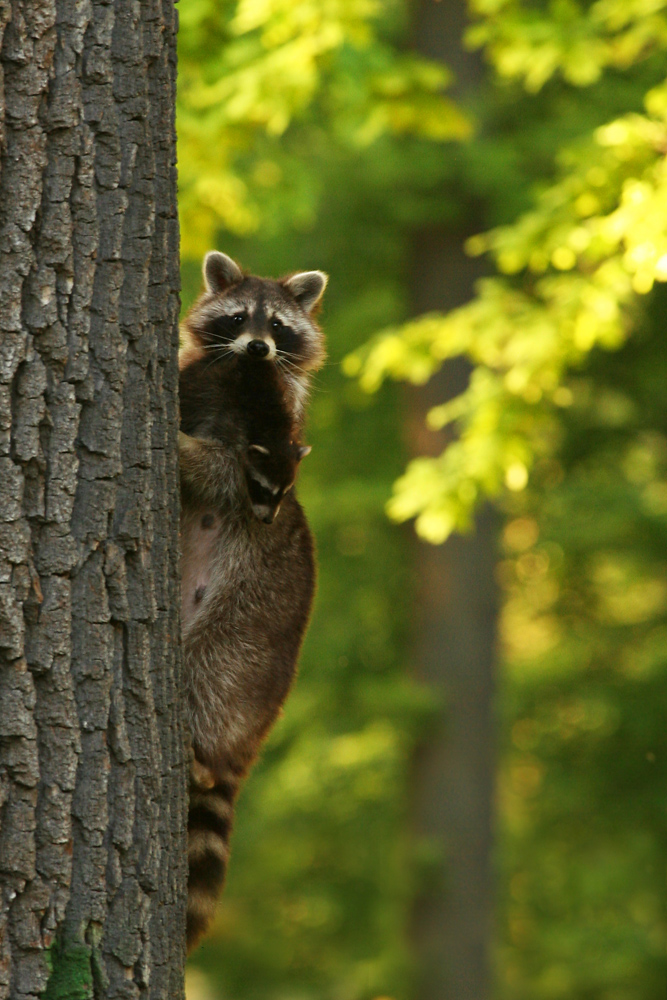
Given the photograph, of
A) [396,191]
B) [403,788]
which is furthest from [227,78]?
[403,788]

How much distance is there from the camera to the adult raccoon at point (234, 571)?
3480 millimetres

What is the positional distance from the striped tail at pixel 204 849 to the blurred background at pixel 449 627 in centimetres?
510

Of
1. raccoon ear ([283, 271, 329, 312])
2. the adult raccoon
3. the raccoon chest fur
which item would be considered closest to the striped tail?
the adult raccoon

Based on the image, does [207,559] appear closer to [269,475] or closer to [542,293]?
[269,475]

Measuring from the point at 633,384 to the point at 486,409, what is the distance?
6290mm

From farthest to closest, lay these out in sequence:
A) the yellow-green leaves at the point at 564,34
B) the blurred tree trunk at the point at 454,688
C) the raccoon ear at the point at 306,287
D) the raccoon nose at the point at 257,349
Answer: the blurred tree trunk at the point at 454,688
the yellow-green leaves at the point at 564,34
the raccoon ear at the point at 306,287
the raccoon nose at the point at 257,349

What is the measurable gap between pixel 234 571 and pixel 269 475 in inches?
14.7

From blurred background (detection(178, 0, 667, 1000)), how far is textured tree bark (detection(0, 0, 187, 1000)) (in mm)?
5165

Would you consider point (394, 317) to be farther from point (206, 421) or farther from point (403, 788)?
point (206, 421)

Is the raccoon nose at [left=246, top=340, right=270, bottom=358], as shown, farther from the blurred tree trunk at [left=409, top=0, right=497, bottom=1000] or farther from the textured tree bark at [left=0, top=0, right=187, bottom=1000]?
the blurred tree trunk at [left=409, top=0, right=497, bottom=1000]

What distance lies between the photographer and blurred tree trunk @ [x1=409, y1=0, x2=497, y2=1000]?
1088 centimetres

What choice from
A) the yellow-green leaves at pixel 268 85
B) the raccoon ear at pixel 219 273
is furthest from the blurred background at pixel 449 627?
the raccoon ear at pixel 219 273

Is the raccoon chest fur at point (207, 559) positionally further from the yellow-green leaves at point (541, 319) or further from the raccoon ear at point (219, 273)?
the yellow-green leaves at point (541, 319)

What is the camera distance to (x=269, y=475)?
350cm
